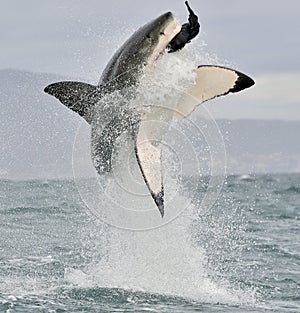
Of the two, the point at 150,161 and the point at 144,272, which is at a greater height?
the point at 150,161

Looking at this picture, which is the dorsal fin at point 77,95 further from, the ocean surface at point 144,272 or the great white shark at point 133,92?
the ocean surface at point 144,272

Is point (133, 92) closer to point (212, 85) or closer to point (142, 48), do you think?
point (142, 48)

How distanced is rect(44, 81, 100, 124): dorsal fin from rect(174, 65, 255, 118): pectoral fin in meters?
1.17

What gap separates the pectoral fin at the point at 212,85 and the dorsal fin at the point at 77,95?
117 centimetres

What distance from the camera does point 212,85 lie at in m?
11.3

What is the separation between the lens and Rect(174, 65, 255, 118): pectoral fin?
1120 cm

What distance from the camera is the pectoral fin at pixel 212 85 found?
11.2 meters

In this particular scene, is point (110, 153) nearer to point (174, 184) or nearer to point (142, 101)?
point (142, 101)

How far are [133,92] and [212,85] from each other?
1.15 meters

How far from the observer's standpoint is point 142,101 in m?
10.8

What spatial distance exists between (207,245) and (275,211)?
1455 cm

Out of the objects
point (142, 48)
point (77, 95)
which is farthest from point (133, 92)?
point (77, 95)

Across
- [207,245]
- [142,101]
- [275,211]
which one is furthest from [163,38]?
[275,211]

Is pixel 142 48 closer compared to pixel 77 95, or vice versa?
pixel 142 48
